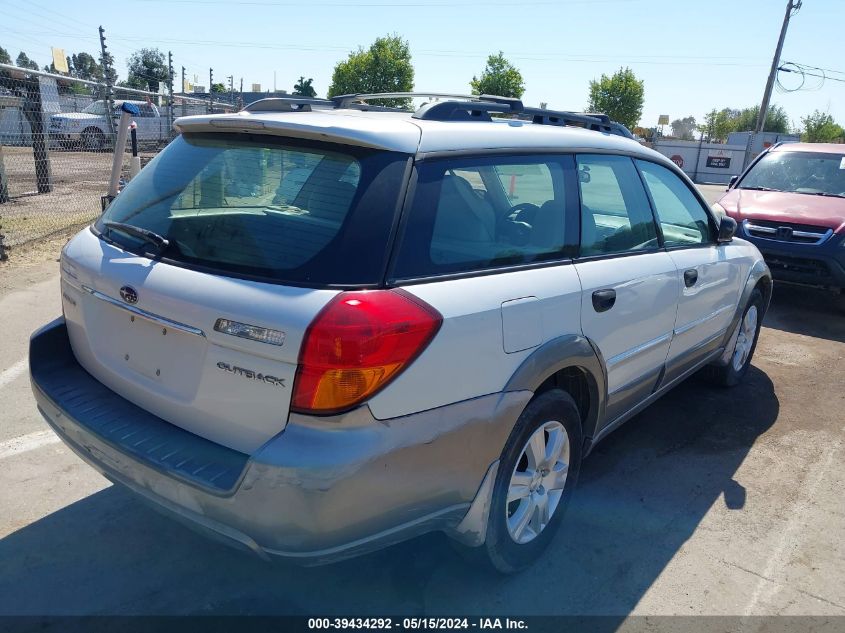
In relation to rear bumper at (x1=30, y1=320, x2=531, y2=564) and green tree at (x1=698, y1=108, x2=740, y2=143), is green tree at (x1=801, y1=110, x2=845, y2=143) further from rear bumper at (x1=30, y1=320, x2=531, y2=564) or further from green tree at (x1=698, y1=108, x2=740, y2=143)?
rear bumper at (x1=30, y1=320, x2=531, y2=564)

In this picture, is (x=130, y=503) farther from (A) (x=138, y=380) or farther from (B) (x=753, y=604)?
(B) (x=753, y=604)

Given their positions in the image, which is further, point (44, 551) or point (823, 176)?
point (823, 176)

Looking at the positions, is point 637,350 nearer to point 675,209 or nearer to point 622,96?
point 675,209

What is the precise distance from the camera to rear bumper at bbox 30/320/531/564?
1983 mm

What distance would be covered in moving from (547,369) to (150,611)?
178cm

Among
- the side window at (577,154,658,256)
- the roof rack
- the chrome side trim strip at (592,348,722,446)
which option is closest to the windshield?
the chrome side trim strip at (592,348,722,446)

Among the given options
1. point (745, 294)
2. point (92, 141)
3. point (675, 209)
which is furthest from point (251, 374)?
point (92, 141)

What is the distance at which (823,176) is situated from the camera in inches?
326

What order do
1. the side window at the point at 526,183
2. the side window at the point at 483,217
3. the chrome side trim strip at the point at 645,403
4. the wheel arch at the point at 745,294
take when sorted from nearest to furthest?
1. the side window at the point at 483,217
2. the side window at the point at 526,183
3. the chrome side trim strip at the point at 645,403
4. the wheel arch at the point at 745,294

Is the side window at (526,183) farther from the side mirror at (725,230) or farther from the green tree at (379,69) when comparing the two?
the green tree at (379,69)

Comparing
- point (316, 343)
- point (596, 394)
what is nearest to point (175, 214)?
point (316, 343)

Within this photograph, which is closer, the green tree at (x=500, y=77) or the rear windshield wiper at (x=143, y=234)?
the rear windshield wiper at (x=143, y=234)

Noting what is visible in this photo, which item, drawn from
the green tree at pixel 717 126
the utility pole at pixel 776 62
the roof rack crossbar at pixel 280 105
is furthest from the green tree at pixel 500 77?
the roof rack crossbar at pixel 280 105

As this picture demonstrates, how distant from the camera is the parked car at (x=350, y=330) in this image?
2027 millimetres
